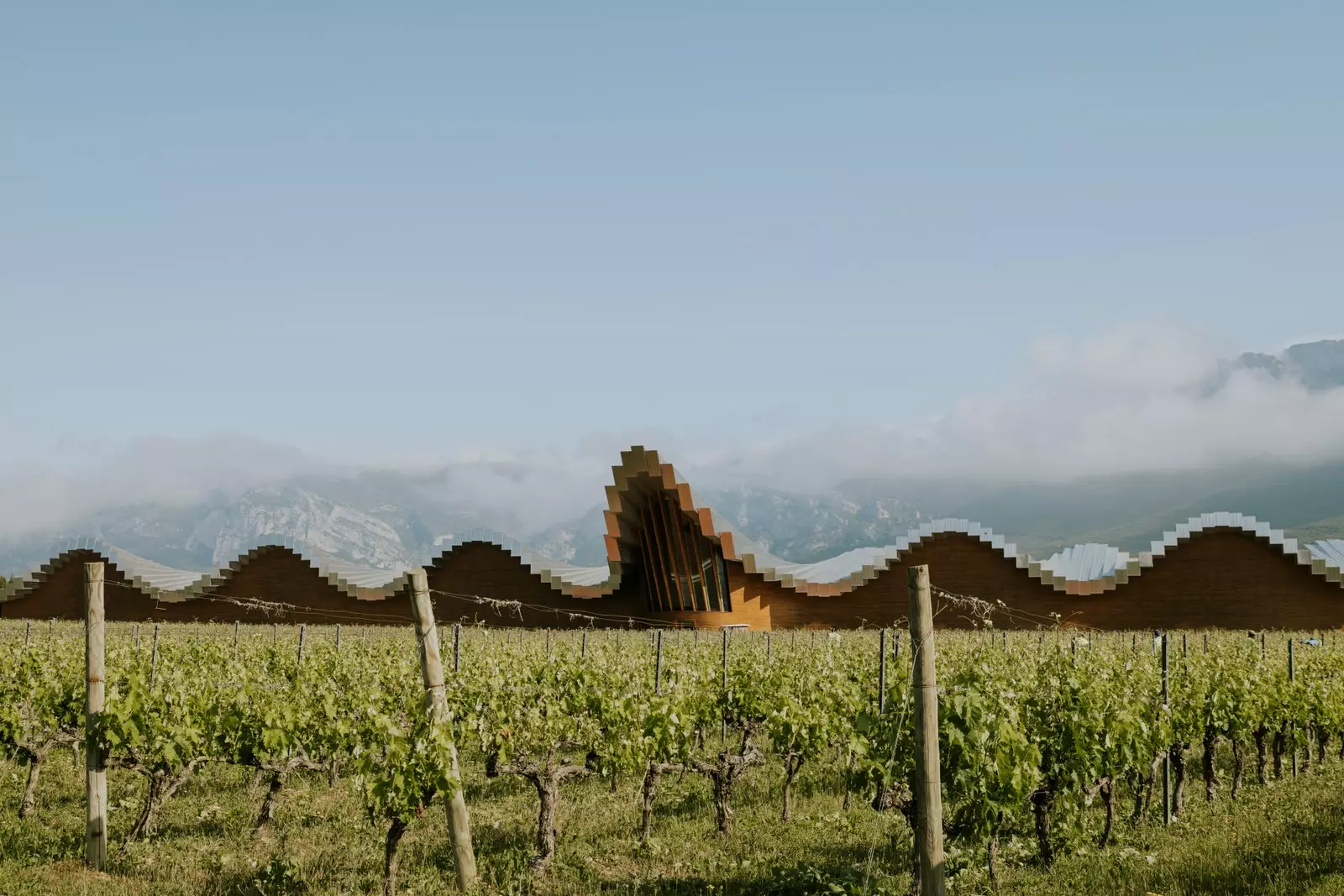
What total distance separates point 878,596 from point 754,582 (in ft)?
16.2

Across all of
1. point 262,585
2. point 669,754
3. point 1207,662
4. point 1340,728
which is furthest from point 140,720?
point 262,585

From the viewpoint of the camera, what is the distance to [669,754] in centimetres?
1217

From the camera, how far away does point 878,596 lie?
41.7 metres

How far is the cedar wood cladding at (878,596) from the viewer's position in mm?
37625

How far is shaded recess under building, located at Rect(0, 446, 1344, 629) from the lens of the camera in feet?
124

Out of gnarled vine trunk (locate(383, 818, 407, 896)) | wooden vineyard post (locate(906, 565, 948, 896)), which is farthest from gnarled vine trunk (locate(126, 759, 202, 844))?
wooden vineyard post (locate(906, 565, 948, 896))

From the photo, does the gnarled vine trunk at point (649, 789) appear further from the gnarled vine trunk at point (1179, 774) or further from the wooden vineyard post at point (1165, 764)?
the gnarled vine trunk at point (1179, 774)

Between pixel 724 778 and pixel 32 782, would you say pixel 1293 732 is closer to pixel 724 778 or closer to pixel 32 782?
pixel 724 778

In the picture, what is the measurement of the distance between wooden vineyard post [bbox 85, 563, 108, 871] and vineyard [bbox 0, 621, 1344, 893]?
147 millimetres

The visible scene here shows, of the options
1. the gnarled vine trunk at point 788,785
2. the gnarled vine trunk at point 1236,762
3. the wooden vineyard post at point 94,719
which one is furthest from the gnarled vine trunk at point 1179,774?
the wooden vineyard post at point 94,719

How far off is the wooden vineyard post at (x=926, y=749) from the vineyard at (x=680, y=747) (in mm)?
592

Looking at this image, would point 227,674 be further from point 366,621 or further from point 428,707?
point 366,621

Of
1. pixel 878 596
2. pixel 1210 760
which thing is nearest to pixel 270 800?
pixel 1210 760

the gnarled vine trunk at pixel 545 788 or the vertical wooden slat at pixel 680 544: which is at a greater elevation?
the vertical wooden slat at pixel 680 544
